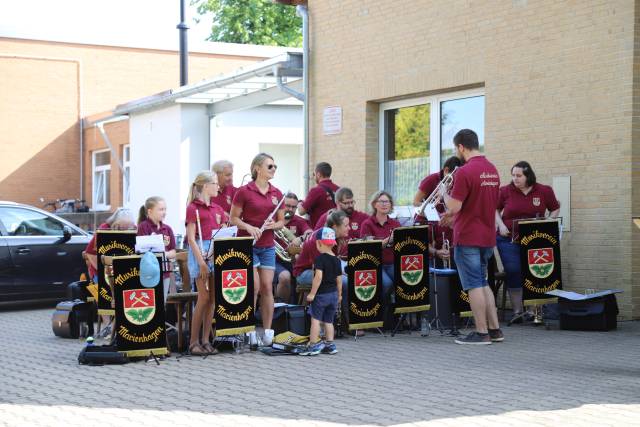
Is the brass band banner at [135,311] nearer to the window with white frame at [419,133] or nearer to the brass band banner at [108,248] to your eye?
the brass band banner at [108,248]

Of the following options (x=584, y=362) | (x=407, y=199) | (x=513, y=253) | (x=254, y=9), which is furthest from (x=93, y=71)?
(x=584, y=362)

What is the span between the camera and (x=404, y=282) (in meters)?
11.4

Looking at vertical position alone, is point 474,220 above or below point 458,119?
below

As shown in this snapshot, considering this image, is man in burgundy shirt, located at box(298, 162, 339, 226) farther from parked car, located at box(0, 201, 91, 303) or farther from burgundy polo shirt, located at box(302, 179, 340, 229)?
parked car, located at box(0, 201, 91, 303)

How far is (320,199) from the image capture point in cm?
1327

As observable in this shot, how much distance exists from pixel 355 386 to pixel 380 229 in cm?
373

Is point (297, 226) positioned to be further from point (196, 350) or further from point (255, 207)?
point (196, 350)

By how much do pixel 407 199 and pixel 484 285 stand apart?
4978mm

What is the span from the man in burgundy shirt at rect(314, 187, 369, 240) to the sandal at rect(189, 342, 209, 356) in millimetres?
2426

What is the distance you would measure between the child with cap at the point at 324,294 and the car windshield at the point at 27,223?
21.1 ft

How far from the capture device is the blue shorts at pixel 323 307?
1023cm

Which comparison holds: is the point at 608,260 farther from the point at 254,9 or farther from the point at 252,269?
the point at 254,9

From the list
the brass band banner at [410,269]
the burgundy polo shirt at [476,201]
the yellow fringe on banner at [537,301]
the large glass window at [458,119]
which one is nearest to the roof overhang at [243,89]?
the large glass window at [458,119]

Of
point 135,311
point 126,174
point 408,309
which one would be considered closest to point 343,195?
point 408,309
